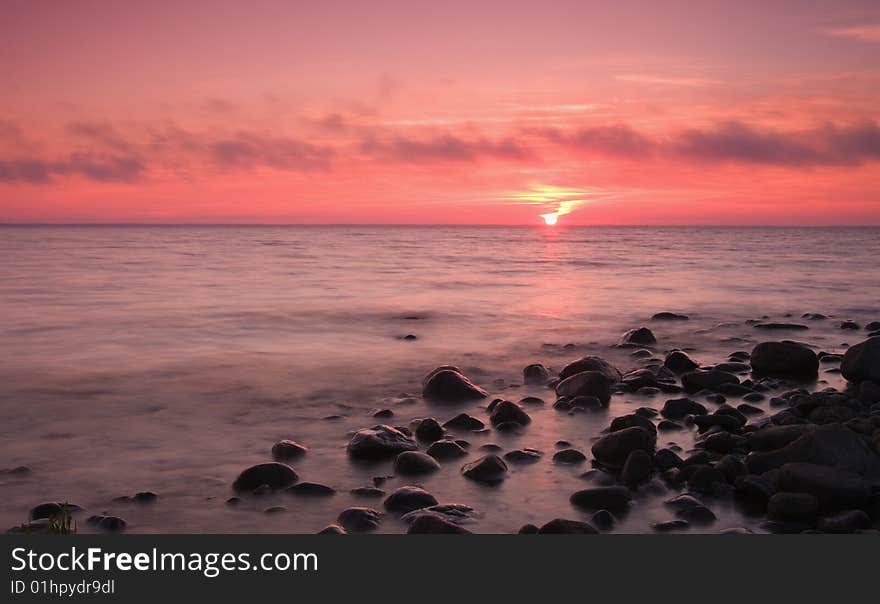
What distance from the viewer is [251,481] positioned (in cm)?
726

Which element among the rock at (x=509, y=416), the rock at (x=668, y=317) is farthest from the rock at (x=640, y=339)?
the rock at (x=509, y=416)

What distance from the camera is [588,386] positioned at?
1034 cm

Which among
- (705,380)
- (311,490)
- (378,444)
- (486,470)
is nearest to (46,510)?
(311,490)

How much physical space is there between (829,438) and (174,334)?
1550cm

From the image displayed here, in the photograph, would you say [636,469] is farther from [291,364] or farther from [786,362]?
[291,364]

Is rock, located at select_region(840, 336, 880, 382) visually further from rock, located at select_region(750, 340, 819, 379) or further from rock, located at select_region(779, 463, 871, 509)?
rock, located at select_region(779, 463, 871, 509)

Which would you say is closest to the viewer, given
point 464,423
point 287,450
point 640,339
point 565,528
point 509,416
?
point 565,528

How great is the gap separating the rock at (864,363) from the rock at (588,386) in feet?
12.4

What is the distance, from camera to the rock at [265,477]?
7.24 metres

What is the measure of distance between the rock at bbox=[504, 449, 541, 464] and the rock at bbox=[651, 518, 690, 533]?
6.25 ft

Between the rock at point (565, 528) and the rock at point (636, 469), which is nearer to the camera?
the rock at point (565, 528)

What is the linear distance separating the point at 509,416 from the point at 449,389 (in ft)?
5.66

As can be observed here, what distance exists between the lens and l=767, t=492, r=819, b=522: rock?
6211 mm

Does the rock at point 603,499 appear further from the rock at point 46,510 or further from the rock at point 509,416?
the rock at point 46,510
